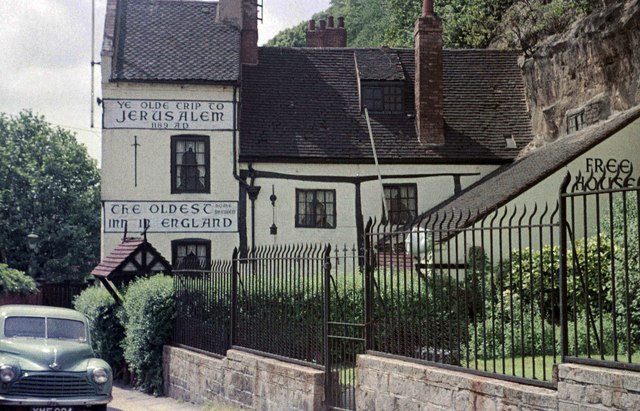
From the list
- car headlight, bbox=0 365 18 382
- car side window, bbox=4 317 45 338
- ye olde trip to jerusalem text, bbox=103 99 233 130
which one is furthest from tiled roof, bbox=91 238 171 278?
car headlight, bbox=0 365 18 382

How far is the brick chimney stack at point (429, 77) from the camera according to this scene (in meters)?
28.4

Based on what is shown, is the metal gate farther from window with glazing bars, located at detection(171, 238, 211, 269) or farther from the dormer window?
the dormer window

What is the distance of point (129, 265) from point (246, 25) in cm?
1123

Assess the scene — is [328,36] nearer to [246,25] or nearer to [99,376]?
[246,25]

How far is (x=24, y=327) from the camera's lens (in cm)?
1562

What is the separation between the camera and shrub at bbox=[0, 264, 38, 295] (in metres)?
28.7

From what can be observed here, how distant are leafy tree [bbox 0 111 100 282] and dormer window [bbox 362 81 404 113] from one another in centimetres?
2432

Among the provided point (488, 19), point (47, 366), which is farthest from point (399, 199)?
point (47, 366)

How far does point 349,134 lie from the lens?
28.5 meters

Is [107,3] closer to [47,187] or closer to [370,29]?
[47,187]

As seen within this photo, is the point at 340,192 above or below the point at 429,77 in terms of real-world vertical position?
below

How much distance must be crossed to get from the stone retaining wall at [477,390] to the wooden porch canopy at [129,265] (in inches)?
397

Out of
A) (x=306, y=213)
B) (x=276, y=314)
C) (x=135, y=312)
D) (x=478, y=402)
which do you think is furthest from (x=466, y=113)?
(x=478, y=402)

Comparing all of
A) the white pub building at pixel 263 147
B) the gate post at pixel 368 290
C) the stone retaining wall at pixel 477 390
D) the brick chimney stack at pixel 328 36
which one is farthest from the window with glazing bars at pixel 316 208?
the stone retaining wall at pixel 477 390
